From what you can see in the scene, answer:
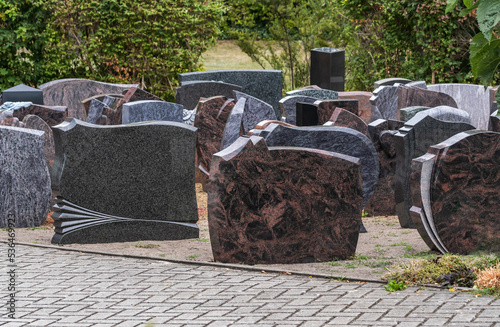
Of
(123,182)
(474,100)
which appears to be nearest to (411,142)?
(123,182)

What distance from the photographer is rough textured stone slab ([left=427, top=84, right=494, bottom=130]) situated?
1277 cm

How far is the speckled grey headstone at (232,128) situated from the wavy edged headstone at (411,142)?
2339mm

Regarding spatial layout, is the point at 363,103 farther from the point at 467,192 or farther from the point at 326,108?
the point at 467,192

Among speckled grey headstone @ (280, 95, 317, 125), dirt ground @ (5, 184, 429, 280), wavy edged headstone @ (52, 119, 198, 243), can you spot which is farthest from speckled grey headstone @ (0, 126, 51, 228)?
speckled grey headstone @ (280, 95, 317, 125)

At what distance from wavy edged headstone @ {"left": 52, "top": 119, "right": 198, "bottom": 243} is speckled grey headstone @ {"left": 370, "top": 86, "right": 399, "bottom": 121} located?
4.58m

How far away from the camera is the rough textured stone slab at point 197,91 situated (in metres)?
13.1

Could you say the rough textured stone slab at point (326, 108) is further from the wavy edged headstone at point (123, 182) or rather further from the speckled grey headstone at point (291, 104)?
the wavy edged headstone at point (123, 182)

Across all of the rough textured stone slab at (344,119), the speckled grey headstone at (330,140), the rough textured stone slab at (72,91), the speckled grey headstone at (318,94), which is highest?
the rough textured stone slab at (72,91)

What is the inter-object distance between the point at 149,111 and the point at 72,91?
4.16 meters

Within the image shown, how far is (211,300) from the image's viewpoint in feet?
19.2

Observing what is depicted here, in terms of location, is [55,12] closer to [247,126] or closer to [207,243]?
[247,126]

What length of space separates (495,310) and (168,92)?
45.3ft

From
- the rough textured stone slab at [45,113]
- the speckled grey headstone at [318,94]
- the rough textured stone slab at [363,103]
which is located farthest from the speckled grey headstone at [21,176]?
the rough textured stone slab at [363,103]

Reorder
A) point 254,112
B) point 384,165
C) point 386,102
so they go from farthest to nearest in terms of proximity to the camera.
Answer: point 386,102 → point 254,112 → point 384,165
